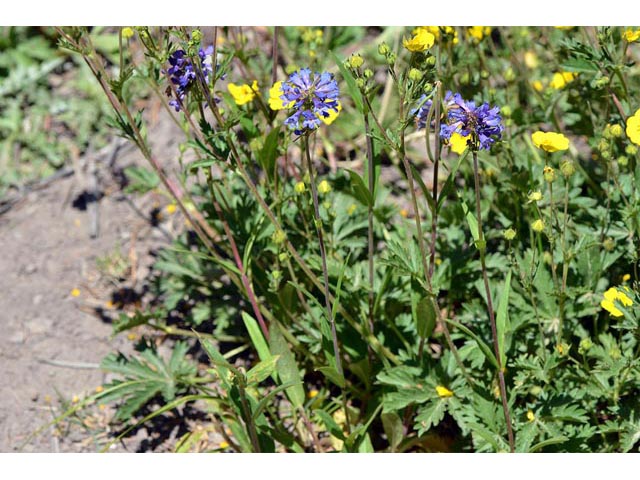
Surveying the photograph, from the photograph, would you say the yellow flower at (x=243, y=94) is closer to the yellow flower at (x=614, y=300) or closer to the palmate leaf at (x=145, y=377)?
the palmate leaf at (x=145, y=377)

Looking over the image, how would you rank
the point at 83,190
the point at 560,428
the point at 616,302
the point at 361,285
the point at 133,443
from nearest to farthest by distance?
the point at 616,302
the point at 560,428
the point at 361,285
the point at 133,443
the point at 83,190

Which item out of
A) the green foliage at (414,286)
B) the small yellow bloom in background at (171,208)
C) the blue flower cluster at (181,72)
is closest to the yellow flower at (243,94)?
the green foliage at (414,286)

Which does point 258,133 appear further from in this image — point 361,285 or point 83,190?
point 83,190

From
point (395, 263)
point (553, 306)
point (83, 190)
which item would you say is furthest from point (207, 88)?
point (83, 190)

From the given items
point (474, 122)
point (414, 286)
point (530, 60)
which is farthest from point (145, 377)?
point (530, 60)

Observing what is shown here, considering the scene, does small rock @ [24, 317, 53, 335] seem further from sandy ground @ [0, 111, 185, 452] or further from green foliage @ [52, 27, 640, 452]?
green foliage @ [52, 27, 640, 452]

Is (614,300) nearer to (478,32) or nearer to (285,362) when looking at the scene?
(285,362)

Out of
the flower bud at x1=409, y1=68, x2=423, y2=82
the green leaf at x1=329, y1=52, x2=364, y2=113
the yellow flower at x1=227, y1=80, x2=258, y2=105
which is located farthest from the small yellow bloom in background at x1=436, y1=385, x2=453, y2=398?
the yellow flower at x1=227, y1=80, x2=258, y2=105
